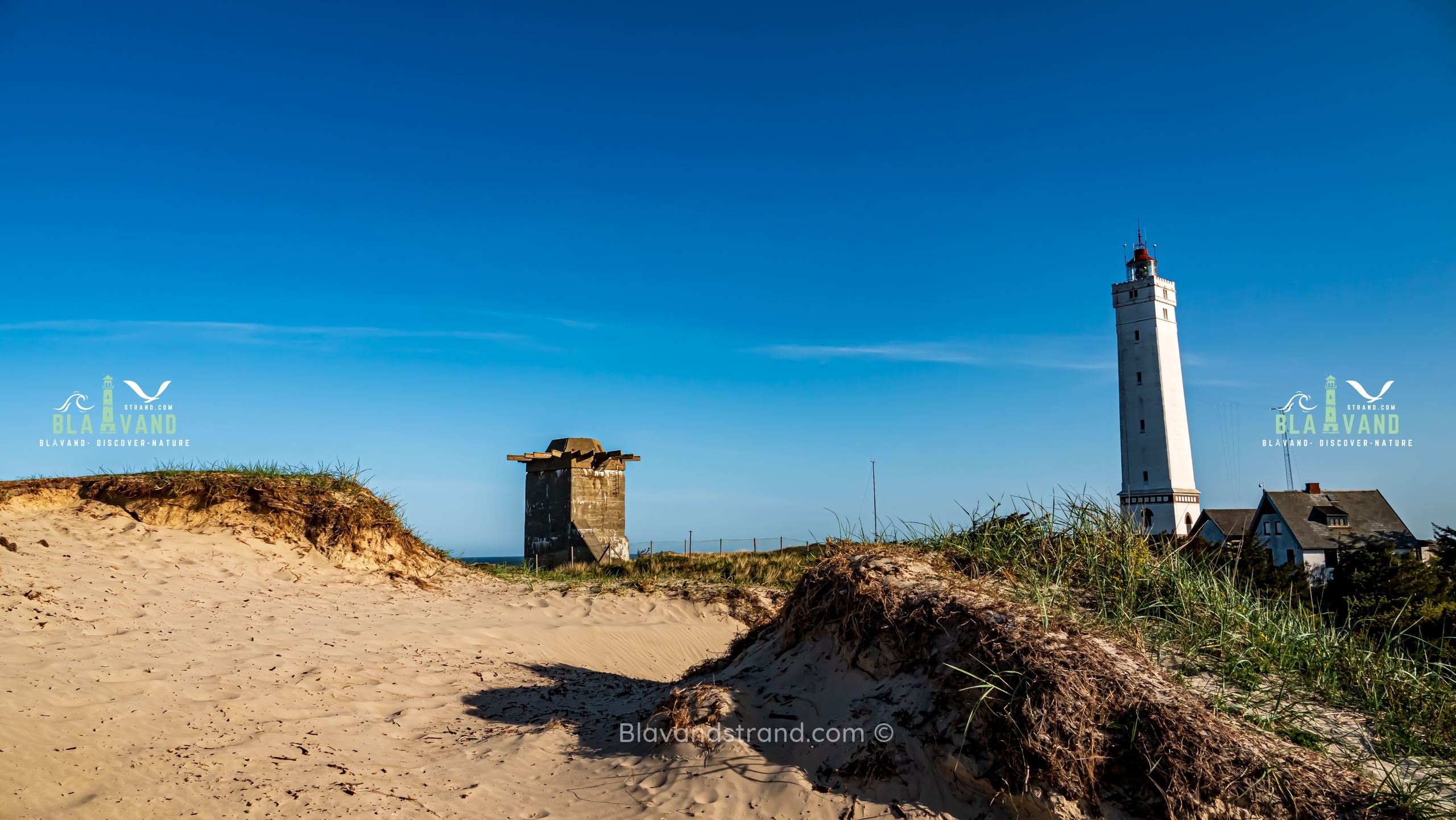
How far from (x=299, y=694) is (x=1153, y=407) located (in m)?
42.0

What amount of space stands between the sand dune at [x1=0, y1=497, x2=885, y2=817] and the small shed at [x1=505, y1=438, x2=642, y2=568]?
28.0 feet

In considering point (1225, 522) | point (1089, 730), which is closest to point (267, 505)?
point (1089, 730)

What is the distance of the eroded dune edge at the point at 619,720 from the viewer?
4293 millimetres

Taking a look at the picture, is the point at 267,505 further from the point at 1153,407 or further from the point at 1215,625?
the point at 1153,407

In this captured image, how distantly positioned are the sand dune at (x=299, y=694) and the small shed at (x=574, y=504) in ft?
28.0

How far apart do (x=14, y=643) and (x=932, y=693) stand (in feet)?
26.1

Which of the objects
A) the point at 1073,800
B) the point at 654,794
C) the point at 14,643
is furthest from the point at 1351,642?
the point at 14,643

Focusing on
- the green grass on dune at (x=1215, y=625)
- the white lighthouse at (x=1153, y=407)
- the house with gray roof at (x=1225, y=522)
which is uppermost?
the white lighthouse at (x=1153, y=407)

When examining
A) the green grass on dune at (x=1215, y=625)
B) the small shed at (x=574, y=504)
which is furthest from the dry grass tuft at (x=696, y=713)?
the small shed at (x=574, y=504)

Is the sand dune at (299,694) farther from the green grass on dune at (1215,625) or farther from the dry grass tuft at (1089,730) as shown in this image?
the green grass on dune at (1215,625)

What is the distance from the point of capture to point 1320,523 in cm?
3534

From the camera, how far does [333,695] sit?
7098 millimetres

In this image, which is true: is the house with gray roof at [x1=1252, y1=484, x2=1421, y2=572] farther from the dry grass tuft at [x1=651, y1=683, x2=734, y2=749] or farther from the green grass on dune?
the dry grass tuft at [x1=651, y1=683, x2=734, y2=749]

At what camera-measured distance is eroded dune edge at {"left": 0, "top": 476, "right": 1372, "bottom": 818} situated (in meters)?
4.29
